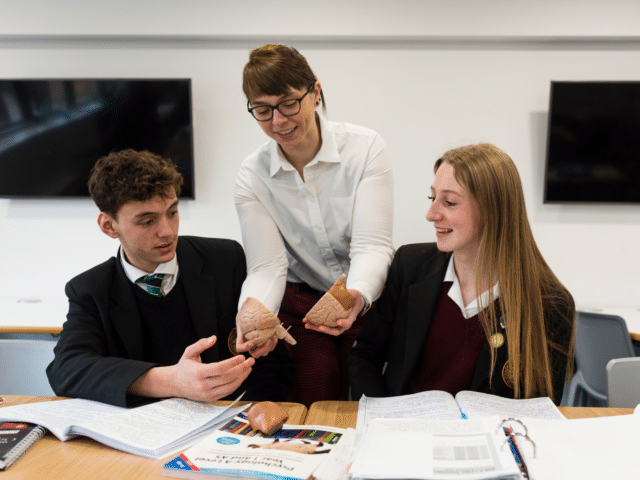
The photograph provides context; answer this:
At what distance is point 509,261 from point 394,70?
2.30 m

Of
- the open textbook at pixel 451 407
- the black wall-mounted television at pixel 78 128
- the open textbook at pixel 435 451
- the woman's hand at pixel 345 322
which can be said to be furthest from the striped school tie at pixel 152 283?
the black wall-mounted television at pixel 78 128

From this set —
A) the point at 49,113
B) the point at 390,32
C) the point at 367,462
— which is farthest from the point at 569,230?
the point at 49,113

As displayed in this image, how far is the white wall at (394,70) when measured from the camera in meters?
3.29

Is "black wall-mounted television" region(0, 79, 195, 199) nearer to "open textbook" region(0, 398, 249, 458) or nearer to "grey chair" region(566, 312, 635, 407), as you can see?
"open textbook" region(0, 398, 249, 458)

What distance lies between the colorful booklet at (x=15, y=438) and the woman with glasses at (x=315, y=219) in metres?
0.75

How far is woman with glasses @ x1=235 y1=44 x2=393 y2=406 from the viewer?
1738 millimetres

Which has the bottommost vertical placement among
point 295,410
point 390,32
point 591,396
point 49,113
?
point 591,396

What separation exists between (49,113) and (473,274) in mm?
3215

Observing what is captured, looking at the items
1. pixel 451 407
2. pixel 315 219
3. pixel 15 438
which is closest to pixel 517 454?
pixel 451 407

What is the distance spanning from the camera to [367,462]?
0.88m

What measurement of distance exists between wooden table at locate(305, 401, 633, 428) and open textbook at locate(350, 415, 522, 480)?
5.8 inches

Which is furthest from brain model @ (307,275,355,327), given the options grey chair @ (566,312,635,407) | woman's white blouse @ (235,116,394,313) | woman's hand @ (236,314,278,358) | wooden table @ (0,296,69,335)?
wooden table @ (0,296,69,335)

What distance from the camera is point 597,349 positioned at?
2479mm

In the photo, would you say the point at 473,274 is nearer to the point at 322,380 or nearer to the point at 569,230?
the point at 322,380
